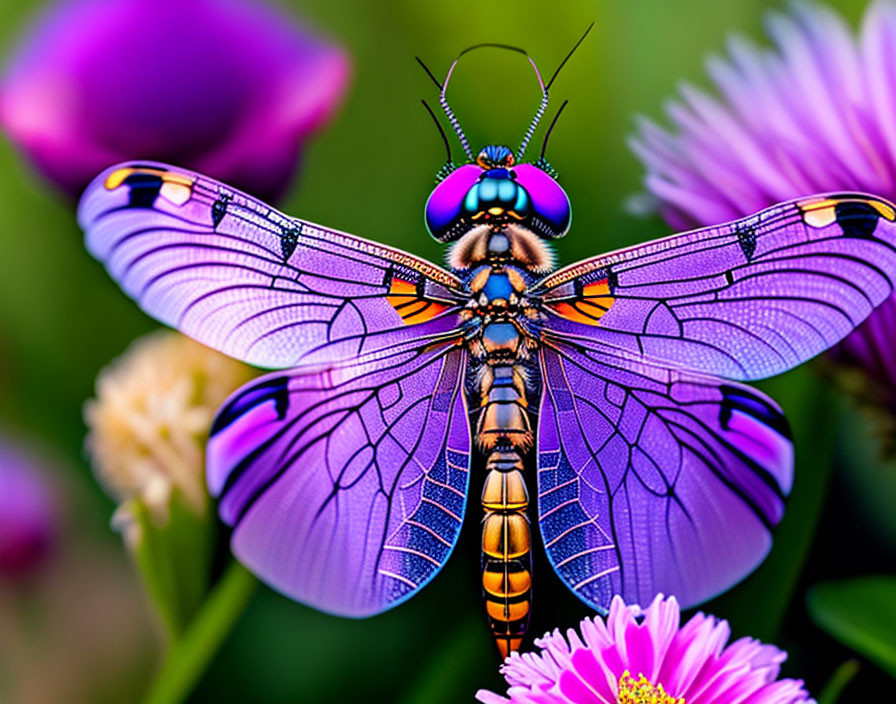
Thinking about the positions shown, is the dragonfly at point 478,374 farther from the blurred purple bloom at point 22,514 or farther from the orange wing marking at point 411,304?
the blurred purple bloom at point 22,514

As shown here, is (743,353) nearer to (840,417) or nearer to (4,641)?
(840,417)

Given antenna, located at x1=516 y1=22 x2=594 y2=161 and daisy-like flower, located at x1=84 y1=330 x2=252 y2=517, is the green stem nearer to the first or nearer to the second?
daisy-like flower, located at x1=84 y1=330 x2=252 y2=517

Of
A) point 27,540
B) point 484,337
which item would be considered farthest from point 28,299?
point 484,337

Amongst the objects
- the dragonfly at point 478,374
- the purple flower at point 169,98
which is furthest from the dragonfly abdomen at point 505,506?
the purple flower at point 169,98

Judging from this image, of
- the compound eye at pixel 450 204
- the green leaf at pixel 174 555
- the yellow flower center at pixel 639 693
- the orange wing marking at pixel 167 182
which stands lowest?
the yellow flower center at pixel 639 693

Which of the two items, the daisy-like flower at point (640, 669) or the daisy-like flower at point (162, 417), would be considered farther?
the daisy-like flower at point (162, 417)
